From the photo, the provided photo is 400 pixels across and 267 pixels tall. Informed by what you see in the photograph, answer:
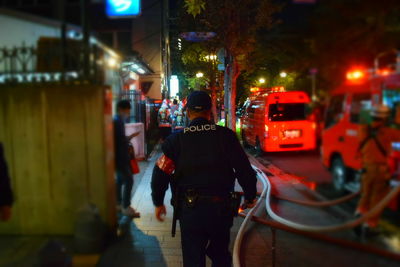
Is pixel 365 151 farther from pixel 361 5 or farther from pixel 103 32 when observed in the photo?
pixel 103 32

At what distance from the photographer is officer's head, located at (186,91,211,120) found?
9.46 feet

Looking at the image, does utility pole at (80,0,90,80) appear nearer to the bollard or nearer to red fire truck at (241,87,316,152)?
the bollard

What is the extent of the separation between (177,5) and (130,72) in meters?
1.16

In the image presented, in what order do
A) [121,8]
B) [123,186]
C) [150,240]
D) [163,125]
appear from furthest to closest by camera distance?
[163,125] < [150,240] < [123,186] < [121,8]

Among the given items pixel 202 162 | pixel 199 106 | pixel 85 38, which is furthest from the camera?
pixel 199 106

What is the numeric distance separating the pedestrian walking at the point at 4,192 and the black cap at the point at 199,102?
162 cm

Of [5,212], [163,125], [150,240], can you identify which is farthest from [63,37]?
[163,125]

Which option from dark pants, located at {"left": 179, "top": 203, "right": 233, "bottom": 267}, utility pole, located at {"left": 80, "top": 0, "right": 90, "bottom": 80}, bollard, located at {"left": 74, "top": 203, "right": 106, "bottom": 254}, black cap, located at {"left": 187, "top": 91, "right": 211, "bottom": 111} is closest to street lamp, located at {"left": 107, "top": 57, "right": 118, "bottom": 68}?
utility pole, located at {"left": 80, "top": 0, "right": 90, "bottom": 80}

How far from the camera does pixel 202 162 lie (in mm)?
2680

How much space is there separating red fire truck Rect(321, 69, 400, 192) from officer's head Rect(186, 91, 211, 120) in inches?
64.0

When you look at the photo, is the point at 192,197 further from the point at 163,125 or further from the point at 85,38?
the point at 163,125

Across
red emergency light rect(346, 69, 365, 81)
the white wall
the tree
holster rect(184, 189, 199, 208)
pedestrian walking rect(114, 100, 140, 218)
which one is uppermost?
the tree

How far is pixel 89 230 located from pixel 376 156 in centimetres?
103

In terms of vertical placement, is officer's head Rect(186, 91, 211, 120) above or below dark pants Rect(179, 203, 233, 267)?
above
